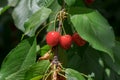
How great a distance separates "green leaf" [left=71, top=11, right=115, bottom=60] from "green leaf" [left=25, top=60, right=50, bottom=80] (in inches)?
6.3

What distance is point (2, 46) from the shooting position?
3.55 metres

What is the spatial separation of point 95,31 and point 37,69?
24 cm

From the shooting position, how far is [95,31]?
1575mm

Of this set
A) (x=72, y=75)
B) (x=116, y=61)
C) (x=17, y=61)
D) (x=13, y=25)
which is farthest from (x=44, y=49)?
(x=13, y=25)

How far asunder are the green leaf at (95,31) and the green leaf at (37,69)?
16cm

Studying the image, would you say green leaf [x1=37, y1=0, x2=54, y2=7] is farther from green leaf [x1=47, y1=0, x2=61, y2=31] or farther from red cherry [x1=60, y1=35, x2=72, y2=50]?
red cherry [x1=60, y1=35, x2=72, y2=50]

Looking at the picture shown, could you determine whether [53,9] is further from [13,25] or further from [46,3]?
[13,25]

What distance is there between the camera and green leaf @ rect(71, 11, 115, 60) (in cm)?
154

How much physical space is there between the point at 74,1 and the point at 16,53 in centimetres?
28

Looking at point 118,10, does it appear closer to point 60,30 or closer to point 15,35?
point 15,35

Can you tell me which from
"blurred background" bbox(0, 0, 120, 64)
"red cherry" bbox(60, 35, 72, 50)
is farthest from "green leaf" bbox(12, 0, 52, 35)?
"blurred background" bbox(0, 0, 120, 64)

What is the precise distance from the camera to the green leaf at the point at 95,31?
1.54 m

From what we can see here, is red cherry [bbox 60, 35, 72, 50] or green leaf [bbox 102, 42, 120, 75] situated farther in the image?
green leaf [bbox 102, 42, 120, 75]

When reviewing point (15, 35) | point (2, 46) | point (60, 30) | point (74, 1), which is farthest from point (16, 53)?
point (2, 46)
